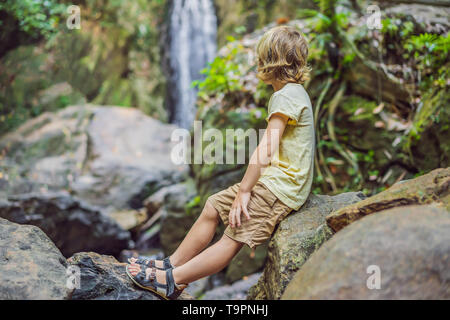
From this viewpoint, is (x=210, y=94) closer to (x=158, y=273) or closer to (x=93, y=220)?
(x=93, y=220)

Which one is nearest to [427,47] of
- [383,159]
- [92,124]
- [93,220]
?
[383,159]

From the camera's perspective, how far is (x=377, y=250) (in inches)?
55.5

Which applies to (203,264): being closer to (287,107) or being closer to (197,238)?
(197,238)

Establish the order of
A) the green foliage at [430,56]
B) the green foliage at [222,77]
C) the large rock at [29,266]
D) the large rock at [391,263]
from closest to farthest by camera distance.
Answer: the large rock at [391,263]
the large rock at [29,266]
the green foliage at [430,56]
the green foliage at [222,77]

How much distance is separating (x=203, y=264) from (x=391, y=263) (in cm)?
103

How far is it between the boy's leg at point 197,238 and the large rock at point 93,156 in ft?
12.0

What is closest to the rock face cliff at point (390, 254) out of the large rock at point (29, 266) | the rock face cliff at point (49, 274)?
the rock face cliff at point (49, 274)

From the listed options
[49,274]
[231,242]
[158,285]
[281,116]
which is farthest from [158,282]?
[281,116]

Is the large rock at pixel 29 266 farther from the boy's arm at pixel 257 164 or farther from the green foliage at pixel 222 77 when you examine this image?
the green foliage at pixel 222 77

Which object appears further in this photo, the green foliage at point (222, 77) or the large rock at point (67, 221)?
the large rock at point (67, 221)

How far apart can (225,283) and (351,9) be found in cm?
371

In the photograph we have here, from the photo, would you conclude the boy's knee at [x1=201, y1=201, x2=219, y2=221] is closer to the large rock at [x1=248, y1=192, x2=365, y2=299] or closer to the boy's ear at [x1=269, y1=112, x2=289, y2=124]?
the large rock at [x1=248, y1=192, x2=365, y2=299]

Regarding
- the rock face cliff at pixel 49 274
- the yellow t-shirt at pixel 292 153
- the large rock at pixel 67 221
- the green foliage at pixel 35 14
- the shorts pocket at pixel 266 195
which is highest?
the green foliage at pixel 35 14

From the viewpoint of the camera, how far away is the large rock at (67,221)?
409 centimetres
